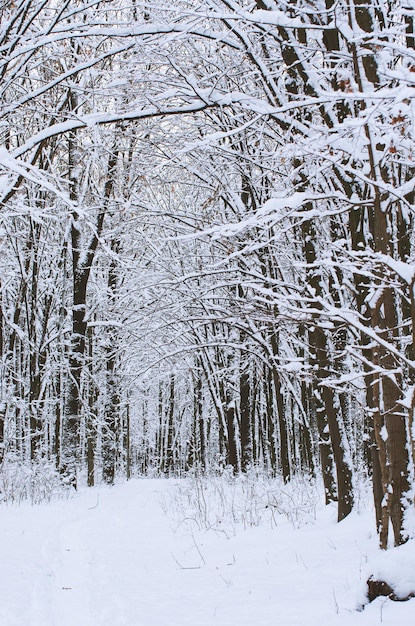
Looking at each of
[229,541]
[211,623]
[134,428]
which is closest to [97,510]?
[229,541]

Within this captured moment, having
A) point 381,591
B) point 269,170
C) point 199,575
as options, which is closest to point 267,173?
point 269,170

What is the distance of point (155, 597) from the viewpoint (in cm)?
429

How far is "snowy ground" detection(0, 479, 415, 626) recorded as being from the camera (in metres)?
3.50

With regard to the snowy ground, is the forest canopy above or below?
above

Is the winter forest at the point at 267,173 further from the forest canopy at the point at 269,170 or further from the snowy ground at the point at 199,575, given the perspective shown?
the snowy ground at the point at 199,575

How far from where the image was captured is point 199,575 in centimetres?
496

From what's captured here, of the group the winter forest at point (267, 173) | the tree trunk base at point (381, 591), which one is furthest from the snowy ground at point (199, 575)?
the winter forest at point (267, 173)

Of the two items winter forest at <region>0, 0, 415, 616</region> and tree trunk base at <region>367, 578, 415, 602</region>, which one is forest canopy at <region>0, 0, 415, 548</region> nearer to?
winter forest at <region>0, 0, 415, 616</region>

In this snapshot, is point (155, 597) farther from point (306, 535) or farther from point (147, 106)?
point (147, 106)

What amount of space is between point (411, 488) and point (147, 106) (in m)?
6.32

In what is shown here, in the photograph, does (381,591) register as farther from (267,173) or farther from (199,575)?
(267,173)

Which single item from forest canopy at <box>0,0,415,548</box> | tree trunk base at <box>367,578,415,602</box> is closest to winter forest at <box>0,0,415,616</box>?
forest canopy at <box>0,0,415,548</box>

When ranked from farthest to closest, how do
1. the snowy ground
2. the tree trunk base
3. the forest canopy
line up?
the forest canopy → the snowy ground → the tree trunk base

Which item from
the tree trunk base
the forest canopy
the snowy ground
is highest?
the forest canopy
